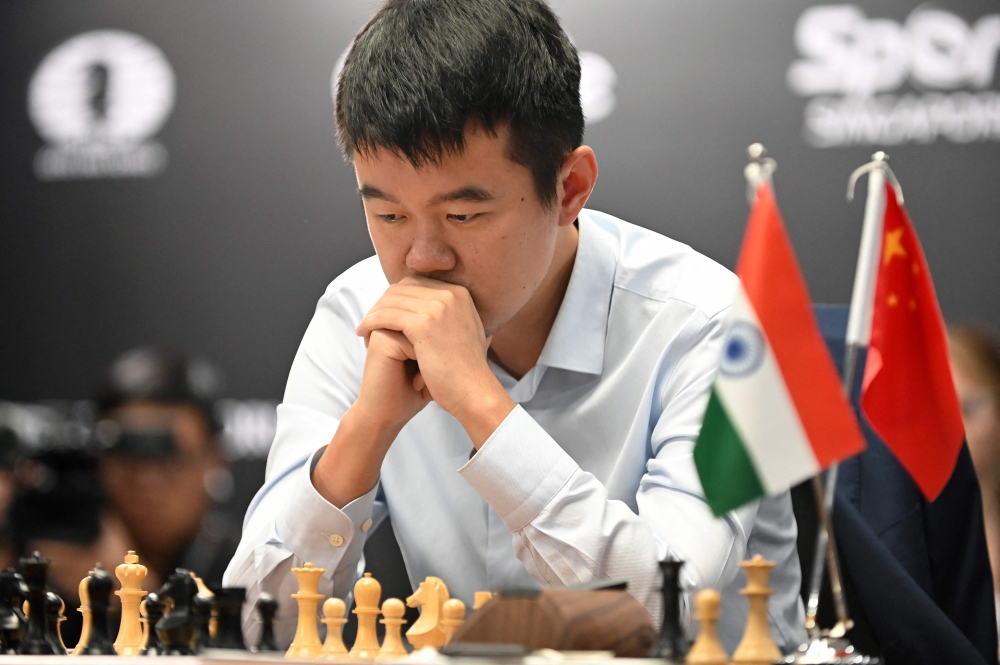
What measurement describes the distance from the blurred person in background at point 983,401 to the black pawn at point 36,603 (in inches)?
77.1

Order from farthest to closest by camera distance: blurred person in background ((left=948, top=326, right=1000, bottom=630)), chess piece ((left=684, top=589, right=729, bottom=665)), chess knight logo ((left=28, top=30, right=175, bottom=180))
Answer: chess knight logo ((left=28, top=30, right=175, bottom=180)), blurred person in background ((left=948, top=326, right=1000, bottom=630)), chess piece ((left=684, top=589, right=729, bottom=665))

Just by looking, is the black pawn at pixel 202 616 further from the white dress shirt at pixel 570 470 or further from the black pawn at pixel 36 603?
the white dress shirt at pixel 570 470

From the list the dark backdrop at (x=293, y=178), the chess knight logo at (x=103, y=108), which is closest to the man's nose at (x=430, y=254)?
the dark backdrop at (x=293, y=178)

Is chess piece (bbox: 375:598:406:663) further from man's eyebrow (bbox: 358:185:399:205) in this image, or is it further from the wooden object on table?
man's eyebrow (bbox: 358:185:399:205)

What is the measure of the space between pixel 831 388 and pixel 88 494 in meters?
2.21

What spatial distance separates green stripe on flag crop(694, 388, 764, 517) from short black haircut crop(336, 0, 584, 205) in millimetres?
Answer: 566

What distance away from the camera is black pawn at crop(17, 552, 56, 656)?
121 cm

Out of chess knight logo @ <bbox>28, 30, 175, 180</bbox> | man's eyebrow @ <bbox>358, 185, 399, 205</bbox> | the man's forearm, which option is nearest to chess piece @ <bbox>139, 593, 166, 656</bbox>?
the man's forearm

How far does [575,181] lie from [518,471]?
1.63 ft

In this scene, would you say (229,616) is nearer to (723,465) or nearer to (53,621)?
(53,621)

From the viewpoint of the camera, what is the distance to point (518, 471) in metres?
1.32

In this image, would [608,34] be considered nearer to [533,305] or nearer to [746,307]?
[533,305]

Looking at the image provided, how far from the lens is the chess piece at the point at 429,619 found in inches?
49.2

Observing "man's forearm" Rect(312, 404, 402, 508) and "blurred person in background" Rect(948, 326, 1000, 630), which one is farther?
"blurred person in background" Rect(948, 326, 1000, 630)
